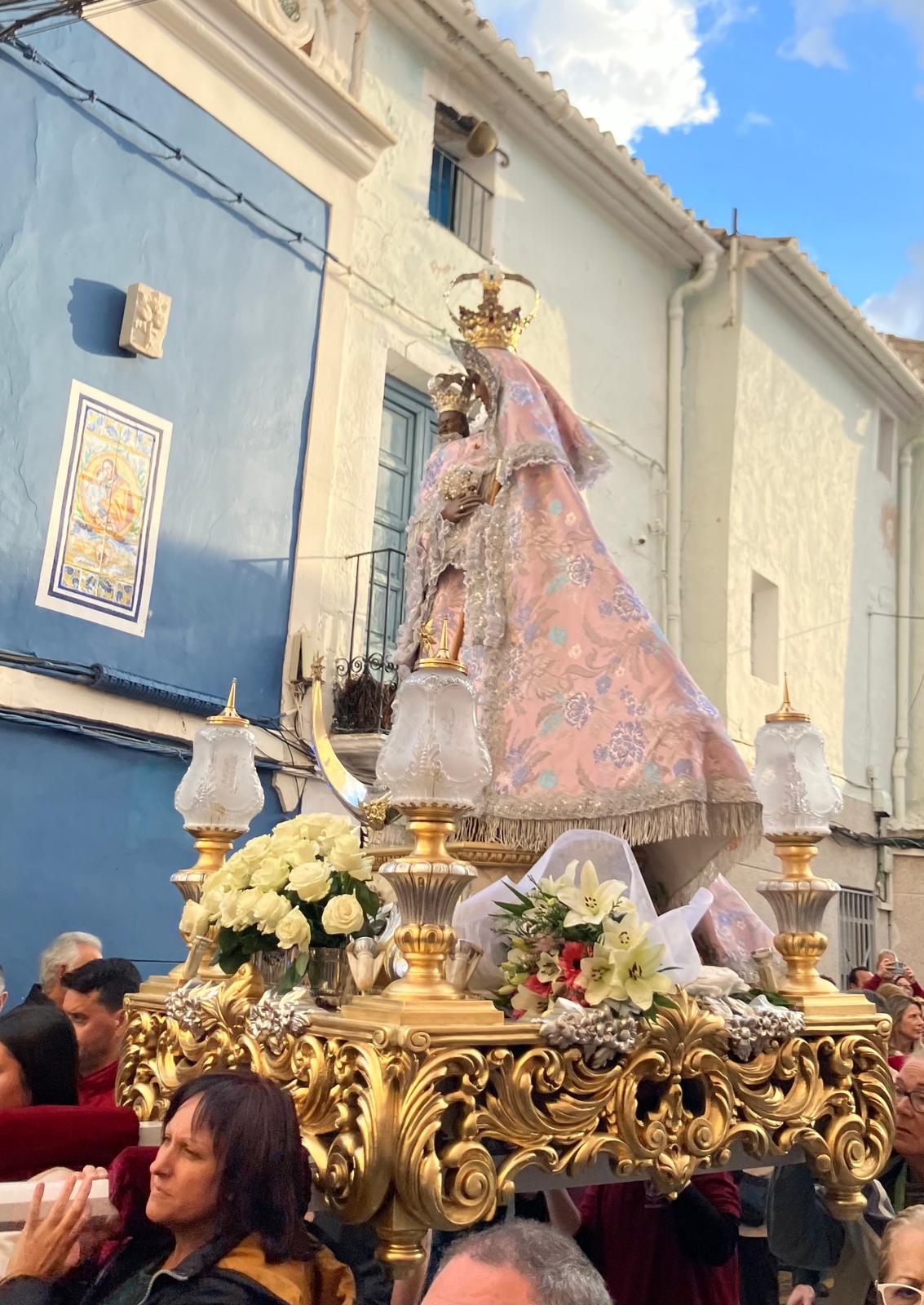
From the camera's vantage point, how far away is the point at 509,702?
8.93 feet

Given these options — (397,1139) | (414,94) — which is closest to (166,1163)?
(397,1139)

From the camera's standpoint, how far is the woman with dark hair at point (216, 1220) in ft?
5.63

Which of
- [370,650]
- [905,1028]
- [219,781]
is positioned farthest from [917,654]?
[219,781]

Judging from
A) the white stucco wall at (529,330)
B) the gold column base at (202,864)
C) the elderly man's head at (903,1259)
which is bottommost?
the elderly man's head at (903,1259)

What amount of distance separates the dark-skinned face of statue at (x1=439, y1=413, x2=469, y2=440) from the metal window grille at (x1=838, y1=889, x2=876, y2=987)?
818 cm

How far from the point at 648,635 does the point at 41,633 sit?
3.71 m

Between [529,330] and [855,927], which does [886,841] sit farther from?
[529,330]

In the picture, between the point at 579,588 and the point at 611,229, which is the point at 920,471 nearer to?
the point at 611,229

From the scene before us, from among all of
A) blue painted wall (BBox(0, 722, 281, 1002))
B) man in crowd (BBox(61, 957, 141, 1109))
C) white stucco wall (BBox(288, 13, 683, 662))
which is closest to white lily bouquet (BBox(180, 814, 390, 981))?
man in crowd (BBox(61, 957, 141, 1109))

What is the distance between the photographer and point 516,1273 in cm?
141

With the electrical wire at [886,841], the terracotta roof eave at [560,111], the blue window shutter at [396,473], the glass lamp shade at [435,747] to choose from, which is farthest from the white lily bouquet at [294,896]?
the electrical wire at [886,841]

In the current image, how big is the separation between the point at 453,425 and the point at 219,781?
1046 millimetres

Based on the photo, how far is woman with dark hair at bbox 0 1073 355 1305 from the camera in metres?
1.71

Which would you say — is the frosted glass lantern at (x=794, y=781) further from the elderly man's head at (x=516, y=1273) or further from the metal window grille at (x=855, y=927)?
the metal window grille at (x=855, y=927)
